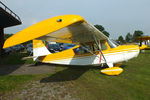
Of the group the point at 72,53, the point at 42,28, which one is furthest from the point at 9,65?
the point at 42,28

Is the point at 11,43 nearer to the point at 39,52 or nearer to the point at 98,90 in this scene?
the point at 98,90

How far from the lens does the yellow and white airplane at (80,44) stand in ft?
7.28

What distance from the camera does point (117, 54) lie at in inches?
189

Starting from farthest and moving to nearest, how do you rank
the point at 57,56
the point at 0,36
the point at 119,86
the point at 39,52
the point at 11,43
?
the point at 0,36, the point at 39,52, the point at 57,56, the point at 119,86, the point at 11,43

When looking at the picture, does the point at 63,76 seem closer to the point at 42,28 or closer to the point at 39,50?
the point at 42,28

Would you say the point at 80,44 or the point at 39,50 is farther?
the point at 39,50

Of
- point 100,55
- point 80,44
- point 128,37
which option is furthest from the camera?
point 128,37

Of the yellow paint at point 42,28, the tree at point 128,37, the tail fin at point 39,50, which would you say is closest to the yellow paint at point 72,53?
the tail fin at point 39,50

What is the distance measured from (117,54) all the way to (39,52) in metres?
4.95

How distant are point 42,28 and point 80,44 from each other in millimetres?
3328

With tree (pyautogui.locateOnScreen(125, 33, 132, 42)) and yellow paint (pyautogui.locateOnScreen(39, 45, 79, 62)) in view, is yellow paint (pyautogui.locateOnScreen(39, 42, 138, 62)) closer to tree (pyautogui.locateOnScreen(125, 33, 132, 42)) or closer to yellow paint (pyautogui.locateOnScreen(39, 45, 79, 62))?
yellow paint (pyautogui.locateOnScreen(39, 45, 79, 62))

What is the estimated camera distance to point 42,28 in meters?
2.21

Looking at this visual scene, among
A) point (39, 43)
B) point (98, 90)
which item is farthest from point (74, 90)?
point (39, 43)

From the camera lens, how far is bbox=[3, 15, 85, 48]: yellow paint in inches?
82.8
